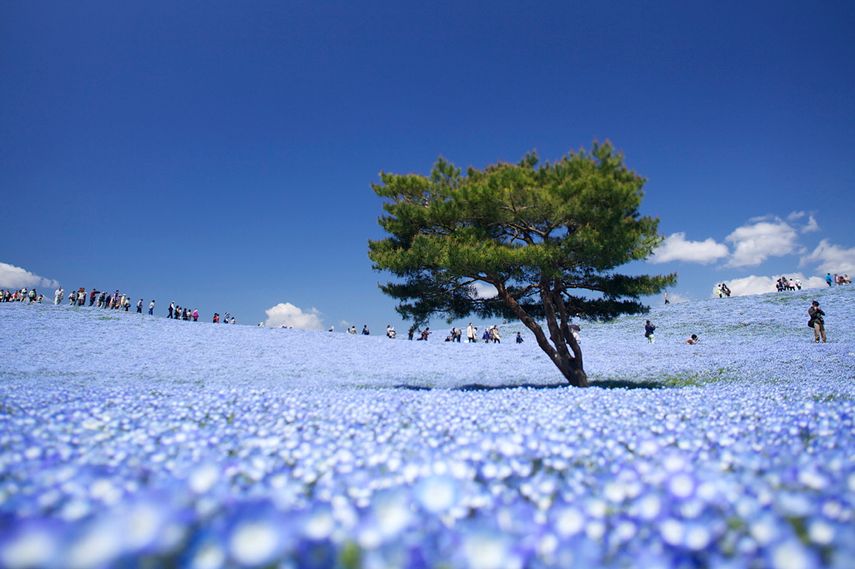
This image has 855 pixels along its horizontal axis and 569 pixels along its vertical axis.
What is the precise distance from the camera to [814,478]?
229 centimetres

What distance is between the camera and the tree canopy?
9.95m

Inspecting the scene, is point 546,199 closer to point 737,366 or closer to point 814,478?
point 814,478

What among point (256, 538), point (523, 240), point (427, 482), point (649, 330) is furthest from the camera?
point (649, 330)

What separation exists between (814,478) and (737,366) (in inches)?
589

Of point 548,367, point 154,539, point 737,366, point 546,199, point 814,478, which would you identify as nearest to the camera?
point 154,539

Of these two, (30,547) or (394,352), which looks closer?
(30,547)

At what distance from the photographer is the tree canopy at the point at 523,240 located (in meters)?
9.95

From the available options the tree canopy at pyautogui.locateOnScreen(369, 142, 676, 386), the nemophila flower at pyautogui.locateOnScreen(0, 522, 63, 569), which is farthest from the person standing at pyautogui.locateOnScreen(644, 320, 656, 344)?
the nemophila flower at pyautogui.locateOnScreen(0, 522, 63, 569)

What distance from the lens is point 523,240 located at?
1143cm

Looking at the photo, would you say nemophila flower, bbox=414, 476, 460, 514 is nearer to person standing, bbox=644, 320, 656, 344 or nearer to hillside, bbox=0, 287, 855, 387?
hillside, bbox=0, 287, 855, 387

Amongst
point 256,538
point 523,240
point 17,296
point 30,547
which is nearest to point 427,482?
point 256,538

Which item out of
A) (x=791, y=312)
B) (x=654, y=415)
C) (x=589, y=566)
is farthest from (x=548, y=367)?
(x=791, y=312)

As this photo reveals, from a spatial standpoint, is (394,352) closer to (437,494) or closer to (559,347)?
(559,347)

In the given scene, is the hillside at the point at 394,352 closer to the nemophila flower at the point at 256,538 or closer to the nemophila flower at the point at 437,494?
the nemophila flower at the point at 437,494
